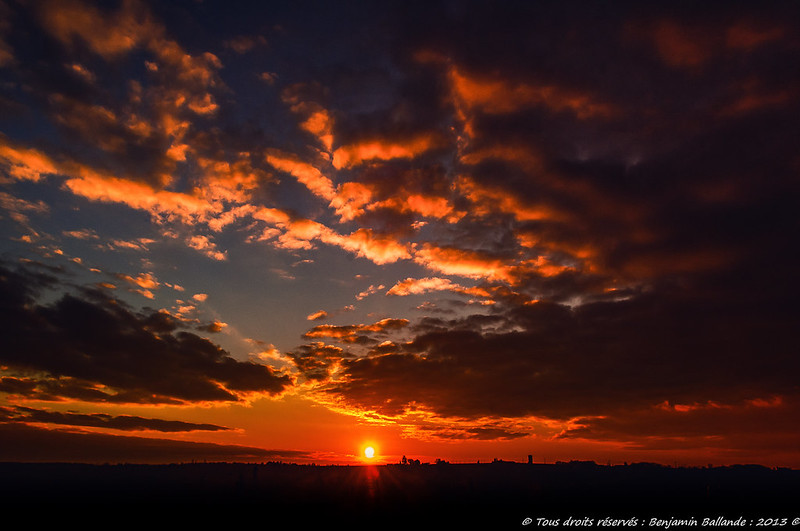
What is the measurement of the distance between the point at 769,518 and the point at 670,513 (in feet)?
116

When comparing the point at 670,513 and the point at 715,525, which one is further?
the point at 670,513

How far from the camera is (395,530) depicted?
147125mm

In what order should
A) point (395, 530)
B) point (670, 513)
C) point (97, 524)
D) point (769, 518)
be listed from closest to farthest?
point (395, 530) < point (97, 524) < point (769, 518) < point (670, 513)

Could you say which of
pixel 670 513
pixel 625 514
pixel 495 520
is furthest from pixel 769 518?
pixel 495 520

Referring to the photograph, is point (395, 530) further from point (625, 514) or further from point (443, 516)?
point (625, 514)

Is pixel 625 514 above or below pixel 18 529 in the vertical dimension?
above

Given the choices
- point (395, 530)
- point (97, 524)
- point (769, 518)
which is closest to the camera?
point (395, 530)

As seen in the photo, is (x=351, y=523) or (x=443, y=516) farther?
(x=443, y=516)

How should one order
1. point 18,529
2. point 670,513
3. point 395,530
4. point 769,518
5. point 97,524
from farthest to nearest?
1. point 670,513
2. point 769,518
3. point 97,524
4. point 18,529
5. point 395,530

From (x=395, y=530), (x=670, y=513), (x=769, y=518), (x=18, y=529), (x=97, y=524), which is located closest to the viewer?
(x=395, y=530)

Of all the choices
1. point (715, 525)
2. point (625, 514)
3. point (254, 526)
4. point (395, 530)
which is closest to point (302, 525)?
point (254, 526)

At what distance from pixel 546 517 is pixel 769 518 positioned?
95046mm

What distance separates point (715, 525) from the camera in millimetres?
166125

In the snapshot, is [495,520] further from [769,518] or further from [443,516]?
[769,518]
